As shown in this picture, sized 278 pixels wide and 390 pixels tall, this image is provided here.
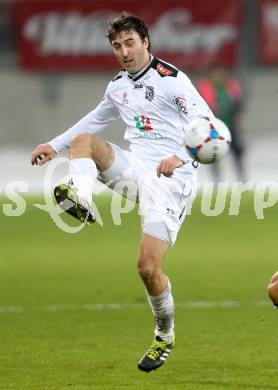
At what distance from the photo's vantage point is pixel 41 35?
32.0m

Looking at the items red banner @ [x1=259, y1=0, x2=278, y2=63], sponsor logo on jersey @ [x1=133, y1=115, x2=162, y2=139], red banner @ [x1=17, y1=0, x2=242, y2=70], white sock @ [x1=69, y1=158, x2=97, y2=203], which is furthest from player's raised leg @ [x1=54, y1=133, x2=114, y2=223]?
red banner @ [x1=259, y1=0, x2=278, y2=63]

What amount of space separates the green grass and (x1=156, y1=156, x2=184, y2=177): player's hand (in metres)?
1.56

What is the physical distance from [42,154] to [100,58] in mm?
22408

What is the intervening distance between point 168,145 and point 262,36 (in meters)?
22.7

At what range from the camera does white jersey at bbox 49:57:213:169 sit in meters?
9.88

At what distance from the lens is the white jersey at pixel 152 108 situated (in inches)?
389

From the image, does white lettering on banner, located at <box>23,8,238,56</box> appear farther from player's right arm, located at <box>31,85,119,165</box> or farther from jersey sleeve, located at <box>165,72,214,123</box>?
jersey sleeve, located at <box>165,72,214,123</box>

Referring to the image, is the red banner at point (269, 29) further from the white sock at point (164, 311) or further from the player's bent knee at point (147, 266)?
the player's bent knee at point (147, 266)

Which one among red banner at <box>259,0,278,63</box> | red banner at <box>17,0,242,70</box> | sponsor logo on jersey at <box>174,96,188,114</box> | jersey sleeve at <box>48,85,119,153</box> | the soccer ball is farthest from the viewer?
red banner at <box>259,0,278,63</box>

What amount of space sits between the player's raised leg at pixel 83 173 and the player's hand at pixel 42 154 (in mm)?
347

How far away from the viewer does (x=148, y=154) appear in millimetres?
10172

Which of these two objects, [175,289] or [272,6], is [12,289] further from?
[272,6]

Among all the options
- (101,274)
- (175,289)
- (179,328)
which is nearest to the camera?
(179,328)

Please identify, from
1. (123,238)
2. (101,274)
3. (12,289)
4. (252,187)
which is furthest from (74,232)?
(252,187)
